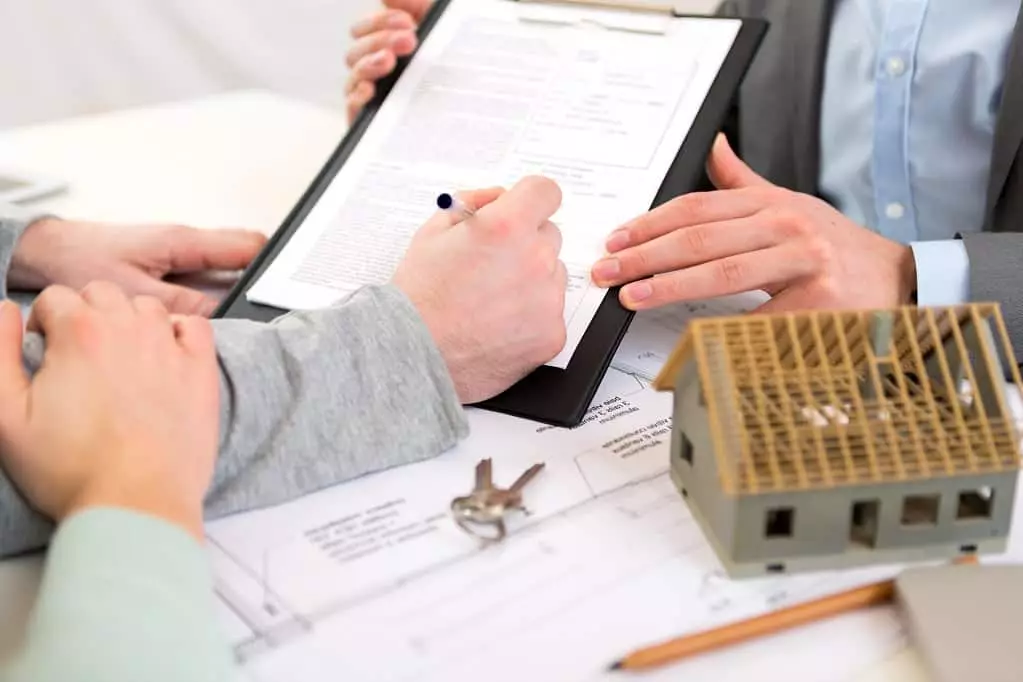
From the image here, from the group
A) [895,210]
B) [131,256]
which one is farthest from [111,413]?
[895,210]

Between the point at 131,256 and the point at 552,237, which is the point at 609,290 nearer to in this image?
the point at 552,237

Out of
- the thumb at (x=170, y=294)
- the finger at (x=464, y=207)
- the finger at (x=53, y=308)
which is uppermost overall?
the finger at (x=53, y=308)

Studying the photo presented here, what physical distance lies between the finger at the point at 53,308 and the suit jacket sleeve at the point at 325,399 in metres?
0.01

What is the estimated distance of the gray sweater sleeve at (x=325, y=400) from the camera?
64cm

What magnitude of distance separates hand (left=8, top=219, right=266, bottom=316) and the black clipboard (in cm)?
9

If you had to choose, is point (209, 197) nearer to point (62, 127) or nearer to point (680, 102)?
point (62, 127)

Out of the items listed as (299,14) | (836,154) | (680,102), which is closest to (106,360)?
(680,102)

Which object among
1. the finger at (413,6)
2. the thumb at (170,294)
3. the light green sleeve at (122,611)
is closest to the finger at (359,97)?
the finger at (413,6)

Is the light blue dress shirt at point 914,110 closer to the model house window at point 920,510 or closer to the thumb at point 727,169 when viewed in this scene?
the thumb at point 727,169

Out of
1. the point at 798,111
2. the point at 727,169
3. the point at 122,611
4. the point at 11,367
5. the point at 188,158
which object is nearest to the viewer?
the point at 122,611

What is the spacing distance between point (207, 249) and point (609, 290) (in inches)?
14.6

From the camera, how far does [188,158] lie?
1.22m

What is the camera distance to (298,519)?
628mm

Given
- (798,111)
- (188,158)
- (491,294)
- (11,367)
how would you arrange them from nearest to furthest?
(11,367), (491,294), (798,111), (188,158)
